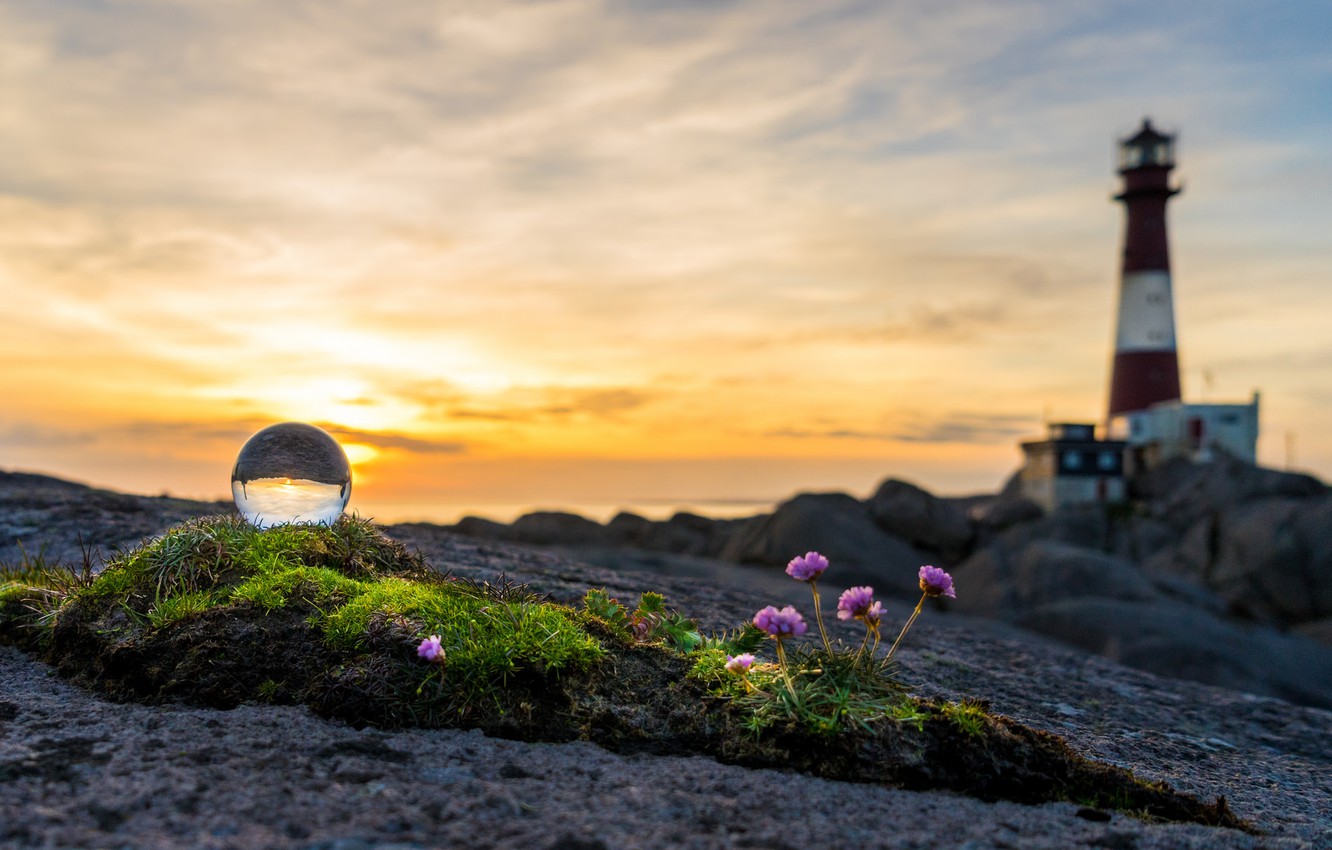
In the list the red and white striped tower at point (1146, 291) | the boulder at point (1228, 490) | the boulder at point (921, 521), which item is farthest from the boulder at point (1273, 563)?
the red and white striped tower at point (1146, 291)

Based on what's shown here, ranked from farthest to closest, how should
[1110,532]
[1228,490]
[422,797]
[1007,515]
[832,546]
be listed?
1. [1007,515]
2. [1110,532]
3. [1228,490]
4. [832,546]
5. [422,797]

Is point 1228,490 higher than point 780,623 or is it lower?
higher

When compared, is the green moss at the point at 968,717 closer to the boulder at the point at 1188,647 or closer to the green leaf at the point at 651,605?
the green leaf at the point at 651,605

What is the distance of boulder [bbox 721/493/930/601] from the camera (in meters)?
17.9

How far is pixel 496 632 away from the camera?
4930 millimetres

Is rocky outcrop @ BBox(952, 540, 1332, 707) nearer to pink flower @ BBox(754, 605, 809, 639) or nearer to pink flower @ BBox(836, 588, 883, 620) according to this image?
pink flower @ BBox(836, 588, 883, 620)

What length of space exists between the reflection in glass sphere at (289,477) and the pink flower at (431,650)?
237cm

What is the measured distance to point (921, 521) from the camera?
2541 centimetres

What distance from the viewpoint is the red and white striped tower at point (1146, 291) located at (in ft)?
141

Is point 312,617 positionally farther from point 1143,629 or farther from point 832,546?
point 832,546

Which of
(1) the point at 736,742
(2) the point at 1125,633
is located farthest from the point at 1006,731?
(2) the point at 1125,633

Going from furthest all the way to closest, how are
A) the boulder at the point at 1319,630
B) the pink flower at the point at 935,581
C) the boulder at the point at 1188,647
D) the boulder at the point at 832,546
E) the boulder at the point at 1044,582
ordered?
1. the boulder at the point at 1319,630
2. the boulder at the point at 832,546
3. the boulder at the point at 1044,582
4. the boulder at the point at 1188,647
5. the pink flower at the point at 935,581

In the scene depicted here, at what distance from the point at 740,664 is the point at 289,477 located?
11.5ft

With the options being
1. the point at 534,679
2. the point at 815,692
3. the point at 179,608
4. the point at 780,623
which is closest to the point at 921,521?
the point at 815,692
